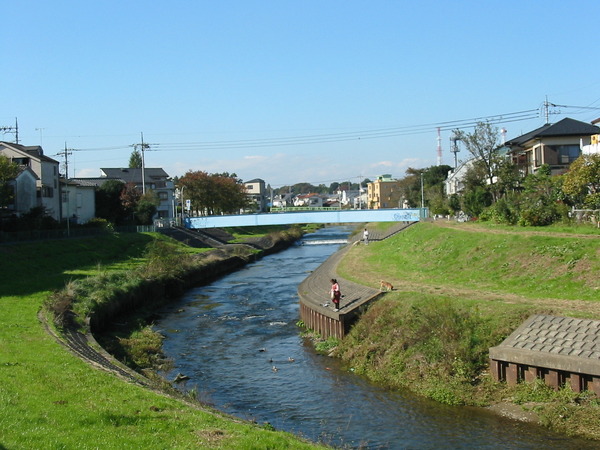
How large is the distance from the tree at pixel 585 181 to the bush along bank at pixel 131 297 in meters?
24.2

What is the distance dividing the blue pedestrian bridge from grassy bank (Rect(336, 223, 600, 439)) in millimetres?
30893

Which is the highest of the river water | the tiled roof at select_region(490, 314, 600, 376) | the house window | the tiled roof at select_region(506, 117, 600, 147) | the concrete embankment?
the tiled roof at select_region(506, 117, 600, 147)

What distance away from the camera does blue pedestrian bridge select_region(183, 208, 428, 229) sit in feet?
215

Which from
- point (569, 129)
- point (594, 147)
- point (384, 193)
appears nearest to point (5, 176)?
point (594, 147)

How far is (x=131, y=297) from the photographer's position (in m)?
33.4

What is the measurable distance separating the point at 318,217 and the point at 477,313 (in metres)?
48.4

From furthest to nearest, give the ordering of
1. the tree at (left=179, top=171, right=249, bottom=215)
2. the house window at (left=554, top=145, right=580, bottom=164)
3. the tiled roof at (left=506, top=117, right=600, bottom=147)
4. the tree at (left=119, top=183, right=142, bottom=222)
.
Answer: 1. the tree at (left=179, top=171, right=249, bottom=215)
2. the tree at (left=119, top=183, right=142, bottom=222)
3. the house window at (left=554, top=145, right=580, bottom=164)
4. the tiled roof at (left=506, top=117, right=600, bottom=147)

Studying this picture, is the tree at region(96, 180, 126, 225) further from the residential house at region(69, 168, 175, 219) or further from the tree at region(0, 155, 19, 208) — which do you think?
the tree at region(0, 155, 19, 208)

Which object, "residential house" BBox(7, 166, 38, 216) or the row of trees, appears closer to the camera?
the row of trees

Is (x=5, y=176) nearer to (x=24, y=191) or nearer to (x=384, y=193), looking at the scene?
(x=24, y=191)

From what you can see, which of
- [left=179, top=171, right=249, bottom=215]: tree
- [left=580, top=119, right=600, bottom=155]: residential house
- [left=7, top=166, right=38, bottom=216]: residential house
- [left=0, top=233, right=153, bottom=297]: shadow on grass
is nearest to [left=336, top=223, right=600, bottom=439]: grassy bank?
[left=580, top=119, right=600, bottom=155]: residential house

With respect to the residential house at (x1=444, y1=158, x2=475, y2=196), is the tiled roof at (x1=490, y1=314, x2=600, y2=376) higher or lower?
lower

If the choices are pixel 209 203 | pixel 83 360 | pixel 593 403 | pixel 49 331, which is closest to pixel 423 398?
pixel 593 403

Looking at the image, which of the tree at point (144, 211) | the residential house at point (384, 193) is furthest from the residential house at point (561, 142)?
the residential house at point (384, 193)
